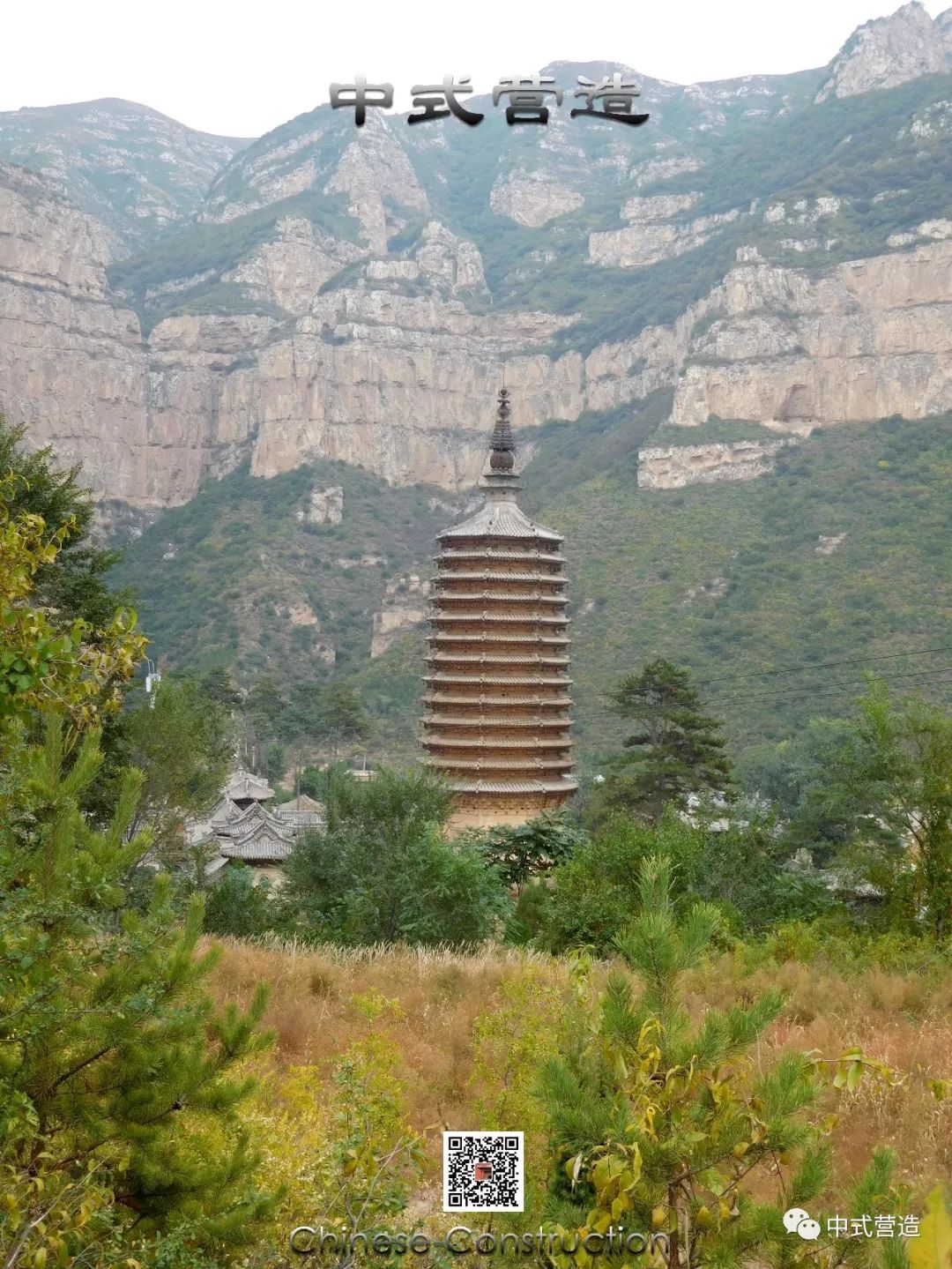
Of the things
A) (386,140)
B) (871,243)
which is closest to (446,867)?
(871,243)

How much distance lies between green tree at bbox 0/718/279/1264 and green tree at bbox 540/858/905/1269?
5.04ft

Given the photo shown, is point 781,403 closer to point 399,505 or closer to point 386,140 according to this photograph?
point 399,505

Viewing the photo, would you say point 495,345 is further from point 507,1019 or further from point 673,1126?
point 673,1126

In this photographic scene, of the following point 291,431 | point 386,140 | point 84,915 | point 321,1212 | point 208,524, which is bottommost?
point 321,1212

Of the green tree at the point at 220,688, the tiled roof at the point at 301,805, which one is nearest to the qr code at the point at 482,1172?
the tiled roof at the point at 301,805

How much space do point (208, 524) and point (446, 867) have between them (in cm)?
10499

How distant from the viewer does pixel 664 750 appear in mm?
37250

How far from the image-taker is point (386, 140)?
161 meters

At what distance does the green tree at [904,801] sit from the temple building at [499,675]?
11585 millimetres

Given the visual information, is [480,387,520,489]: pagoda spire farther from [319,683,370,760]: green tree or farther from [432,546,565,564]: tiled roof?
[319,683,370,760]: green tree

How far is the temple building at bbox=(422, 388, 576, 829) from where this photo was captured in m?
28.8

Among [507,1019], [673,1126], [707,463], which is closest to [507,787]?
[507,1019]

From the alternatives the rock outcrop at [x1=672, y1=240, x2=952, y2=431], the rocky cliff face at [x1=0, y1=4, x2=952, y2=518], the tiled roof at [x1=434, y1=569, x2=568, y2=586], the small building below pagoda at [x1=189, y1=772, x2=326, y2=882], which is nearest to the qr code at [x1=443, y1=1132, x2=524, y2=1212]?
the tiled roof at [x1=434, y1=569, x2=568, y2=586]

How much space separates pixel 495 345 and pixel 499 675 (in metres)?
119
